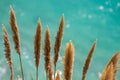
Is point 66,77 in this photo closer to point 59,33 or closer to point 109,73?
point 109,73

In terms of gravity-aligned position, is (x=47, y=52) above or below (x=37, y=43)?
below

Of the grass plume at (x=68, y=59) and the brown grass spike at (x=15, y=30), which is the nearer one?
the grass plume at (x=68, y=59)

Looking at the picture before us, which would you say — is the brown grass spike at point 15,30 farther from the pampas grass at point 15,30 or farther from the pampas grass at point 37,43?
the pampas grass at point 37,43

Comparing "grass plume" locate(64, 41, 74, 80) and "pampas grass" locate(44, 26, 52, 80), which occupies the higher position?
"pampas grass" locate(44, 26, 52, 80)

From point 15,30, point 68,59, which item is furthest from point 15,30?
point 68,59

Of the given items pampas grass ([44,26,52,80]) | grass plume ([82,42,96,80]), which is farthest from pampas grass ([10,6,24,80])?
grass plume ([82,42,96,80])

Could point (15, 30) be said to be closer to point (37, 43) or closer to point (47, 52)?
point (37, 43)

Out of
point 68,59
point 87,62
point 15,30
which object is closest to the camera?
point 68,59

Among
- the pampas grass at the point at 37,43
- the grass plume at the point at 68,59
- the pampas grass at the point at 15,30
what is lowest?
the grass plume at the point at 68,59

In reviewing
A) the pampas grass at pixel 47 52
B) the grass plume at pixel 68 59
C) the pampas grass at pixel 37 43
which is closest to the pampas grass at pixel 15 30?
the pampas grass at pixel 37 43

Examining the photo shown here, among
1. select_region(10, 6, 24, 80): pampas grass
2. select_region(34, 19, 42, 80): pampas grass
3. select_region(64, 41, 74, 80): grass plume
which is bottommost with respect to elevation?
select_region(64, 41, 74, 80): grass plume

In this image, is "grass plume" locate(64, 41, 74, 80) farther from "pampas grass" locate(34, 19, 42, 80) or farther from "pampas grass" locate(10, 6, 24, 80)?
"pampas grass" locate(10, 6, 24, 80)
